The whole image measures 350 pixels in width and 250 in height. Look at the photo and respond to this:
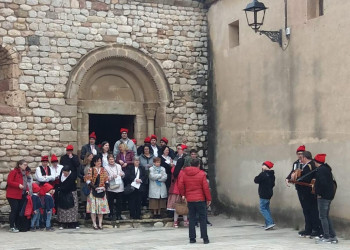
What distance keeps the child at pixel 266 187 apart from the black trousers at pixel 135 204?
2.79 metres

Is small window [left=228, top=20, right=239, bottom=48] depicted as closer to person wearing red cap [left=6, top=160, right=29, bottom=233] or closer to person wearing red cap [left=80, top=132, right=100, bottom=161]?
person wearing red cap [left=80, top=132, right=100, bottom=161]

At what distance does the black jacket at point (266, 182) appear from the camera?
12750 millimetres

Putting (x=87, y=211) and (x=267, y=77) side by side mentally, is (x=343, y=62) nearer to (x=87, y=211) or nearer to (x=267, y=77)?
(x=267, y=77)

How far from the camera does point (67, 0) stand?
14984 millimetres

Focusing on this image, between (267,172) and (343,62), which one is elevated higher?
(343,62)

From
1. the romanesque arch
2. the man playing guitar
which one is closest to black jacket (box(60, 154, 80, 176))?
the romanesque arch

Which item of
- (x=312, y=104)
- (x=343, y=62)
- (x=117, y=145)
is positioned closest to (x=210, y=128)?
(x=117, y=145)

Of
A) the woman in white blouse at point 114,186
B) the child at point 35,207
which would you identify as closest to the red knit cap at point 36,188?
the child at point 35,207

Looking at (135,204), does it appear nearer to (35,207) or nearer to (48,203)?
(48,203)

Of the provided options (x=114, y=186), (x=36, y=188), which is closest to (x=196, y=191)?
(x=114, y=186)

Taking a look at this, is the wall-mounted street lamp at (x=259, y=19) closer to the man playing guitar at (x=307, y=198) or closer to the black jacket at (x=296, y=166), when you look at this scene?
the black jacket at (x=296, y=166)

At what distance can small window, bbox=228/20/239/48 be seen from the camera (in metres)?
15.5

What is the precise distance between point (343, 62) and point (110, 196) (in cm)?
561

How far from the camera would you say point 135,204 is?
14219 mm
